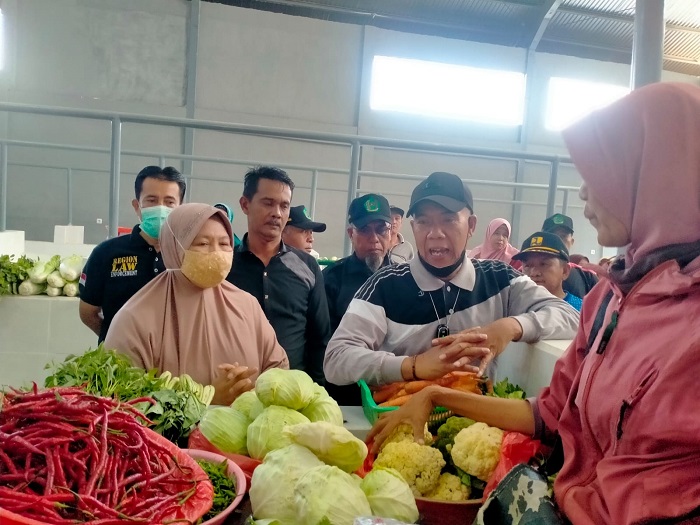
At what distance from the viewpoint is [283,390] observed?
58.2 inches

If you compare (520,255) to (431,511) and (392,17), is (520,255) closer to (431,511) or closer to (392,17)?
(431,511)

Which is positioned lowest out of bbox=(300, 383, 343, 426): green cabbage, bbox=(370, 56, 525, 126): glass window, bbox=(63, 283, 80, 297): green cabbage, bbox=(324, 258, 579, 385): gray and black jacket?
bbox=(63, 283, 80, 297): green cabbage

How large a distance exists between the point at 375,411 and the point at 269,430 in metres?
0.50

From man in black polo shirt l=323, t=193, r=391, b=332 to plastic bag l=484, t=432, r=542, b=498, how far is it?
1966 millimetres

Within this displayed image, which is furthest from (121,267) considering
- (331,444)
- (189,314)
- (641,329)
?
(641,329)

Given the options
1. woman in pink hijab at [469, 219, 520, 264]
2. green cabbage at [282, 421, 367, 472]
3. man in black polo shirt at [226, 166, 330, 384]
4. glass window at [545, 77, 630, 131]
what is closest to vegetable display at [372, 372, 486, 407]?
green cabbage at [282, 421, 367, 472]

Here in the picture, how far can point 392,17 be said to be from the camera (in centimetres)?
1025

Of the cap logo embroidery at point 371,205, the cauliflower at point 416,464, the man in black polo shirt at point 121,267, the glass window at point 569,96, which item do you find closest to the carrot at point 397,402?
the cauliflower at point 416,464

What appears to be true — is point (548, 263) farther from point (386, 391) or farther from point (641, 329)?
point (641, 329)

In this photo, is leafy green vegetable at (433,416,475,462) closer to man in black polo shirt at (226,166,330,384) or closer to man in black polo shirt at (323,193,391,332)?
man in black polo shirt at (226,166,330,384)

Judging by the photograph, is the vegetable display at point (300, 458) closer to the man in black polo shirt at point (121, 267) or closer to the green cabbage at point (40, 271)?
the man in black polo shirt at point (121, 267)

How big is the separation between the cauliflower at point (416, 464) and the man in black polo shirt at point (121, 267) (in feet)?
6.47

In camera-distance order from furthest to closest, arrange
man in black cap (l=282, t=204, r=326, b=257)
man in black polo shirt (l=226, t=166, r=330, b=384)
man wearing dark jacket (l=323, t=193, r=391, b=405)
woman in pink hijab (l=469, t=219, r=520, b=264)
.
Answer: woman in pink hijab (l=469, t=219, r=520, b=264) → man in black cap (l=282, t=204, r=326, b=257) → man wearing dark jacket (l=323, t=193, r=391, b=405) → man in black polo shirt (l=226, t=166, r=330, b=384)

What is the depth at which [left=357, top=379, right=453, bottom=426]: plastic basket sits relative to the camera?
1657 millimetres
